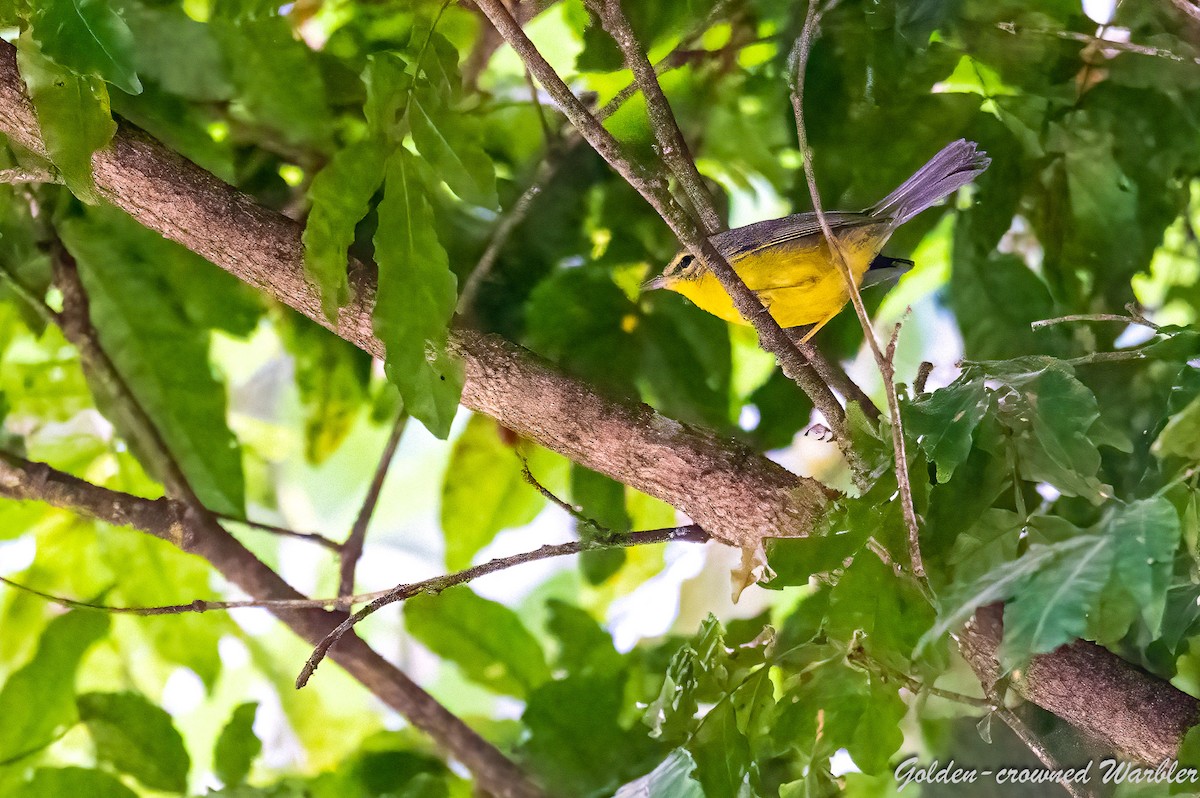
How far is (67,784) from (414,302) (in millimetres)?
751

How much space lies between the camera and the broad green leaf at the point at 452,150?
2.67 feet

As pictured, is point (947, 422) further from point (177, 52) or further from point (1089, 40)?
point (177, 52)

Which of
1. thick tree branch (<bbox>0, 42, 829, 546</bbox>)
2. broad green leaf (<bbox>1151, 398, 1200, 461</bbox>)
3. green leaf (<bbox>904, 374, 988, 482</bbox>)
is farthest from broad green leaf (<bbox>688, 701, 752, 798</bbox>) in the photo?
broad green leaf (<bbox>1151, 398, 1200, 461</bbox>)

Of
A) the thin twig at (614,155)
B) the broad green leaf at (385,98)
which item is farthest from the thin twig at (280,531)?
the thin twig at (614,155)

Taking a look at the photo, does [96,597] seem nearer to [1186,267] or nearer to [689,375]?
[689,375]

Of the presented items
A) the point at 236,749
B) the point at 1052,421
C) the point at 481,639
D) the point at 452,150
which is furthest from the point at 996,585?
the point at 236,749

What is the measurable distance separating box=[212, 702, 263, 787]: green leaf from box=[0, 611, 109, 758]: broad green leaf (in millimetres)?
200

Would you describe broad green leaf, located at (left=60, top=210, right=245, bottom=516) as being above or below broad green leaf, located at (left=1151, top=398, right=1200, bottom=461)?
above

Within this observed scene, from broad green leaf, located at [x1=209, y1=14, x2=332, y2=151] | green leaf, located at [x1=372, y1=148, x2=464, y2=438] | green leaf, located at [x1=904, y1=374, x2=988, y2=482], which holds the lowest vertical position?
green leaf, located at [x1=904, y1=374, x2=988, y2=482]

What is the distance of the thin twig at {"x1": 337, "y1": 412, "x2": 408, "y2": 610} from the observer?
1253mm

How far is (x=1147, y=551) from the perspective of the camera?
552 mm

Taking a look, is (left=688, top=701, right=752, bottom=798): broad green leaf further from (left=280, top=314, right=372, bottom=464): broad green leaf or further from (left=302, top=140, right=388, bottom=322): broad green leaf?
(left=280, top=314, right=372, bottom=464): broad green leaf

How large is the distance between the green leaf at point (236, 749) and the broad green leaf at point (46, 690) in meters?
0.20

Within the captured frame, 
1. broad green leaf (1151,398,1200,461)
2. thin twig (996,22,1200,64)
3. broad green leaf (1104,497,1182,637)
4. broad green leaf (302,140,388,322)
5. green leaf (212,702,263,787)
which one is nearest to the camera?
broad green leaf (1104,497,1182,637)
